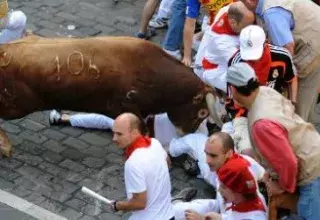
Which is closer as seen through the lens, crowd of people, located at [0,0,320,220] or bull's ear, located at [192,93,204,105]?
crowd of people, located at [0,0,320,220]

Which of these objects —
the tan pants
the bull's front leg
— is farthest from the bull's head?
the bull's front leg

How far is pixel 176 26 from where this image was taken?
9602mm

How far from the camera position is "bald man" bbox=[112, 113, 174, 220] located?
5.71 metres

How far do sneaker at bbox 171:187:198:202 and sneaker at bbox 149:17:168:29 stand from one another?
144 inches

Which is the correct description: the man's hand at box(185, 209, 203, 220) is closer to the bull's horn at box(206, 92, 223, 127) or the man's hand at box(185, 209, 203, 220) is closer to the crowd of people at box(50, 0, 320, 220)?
the crowd of people at box(50, 0, 320, 220)

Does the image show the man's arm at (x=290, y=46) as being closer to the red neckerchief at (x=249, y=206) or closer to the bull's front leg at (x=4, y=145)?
the red neckerchief at (x=249, y=206)

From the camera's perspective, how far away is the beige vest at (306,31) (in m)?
7.48

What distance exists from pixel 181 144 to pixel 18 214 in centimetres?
178

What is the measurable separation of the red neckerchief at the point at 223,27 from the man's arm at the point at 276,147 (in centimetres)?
219

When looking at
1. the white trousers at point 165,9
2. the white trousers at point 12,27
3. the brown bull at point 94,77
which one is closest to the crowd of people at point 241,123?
the white trousers at point 165,9

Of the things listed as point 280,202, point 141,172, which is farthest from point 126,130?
point 280,202

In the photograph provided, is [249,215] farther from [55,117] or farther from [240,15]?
[55,117]

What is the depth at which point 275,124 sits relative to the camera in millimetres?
5562

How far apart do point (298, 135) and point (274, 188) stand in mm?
455
